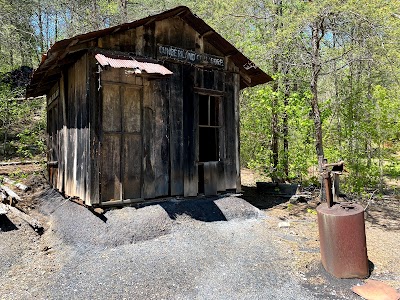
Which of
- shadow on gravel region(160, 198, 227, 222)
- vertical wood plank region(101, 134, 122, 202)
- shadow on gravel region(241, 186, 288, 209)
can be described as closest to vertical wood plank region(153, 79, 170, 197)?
shadow on gravel region(160, 198, 227, 222)

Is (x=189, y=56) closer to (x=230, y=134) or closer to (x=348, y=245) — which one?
(x=230, y=134)

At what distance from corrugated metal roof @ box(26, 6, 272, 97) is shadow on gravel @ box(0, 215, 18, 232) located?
331 centimetres

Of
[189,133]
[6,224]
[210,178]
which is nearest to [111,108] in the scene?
[189,133]

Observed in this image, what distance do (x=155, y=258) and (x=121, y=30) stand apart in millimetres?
4525

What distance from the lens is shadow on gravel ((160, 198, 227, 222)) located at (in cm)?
657

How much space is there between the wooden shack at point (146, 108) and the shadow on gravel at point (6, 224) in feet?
4.42

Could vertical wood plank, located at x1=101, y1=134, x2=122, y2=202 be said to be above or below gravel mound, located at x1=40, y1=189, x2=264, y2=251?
above

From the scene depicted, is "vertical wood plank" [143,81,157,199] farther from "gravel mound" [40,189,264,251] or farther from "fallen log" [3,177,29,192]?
"fallen log" [3,177,29,192]

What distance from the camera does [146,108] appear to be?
22.0ft

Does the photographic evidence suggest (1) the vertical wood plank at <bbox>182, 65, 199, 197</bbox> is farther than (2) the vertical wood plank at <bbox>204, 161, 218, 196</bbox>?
No

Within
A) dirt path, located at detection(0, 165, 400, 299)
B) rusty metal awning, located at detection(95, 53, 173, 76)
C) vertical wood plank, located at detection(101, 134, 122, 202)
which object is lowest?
dirt path, located at detection(0, 165, 400, 299)

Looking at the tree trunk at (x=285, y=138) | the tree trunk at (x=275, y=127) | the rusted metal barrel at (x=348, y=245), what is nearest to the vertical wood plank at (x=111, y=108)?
the rusted metal barrel at (x=348, y=245)

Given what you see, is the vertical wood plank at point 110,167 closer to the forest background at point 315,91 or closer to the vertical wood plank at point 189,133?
the vertical wood plank at point 189,133

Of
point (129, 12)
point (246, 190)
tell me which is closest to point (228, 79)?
point (246, 190)
